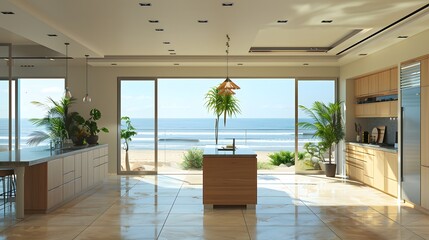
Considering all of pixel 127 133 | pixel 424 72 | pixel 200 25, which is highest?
pixel 200 25

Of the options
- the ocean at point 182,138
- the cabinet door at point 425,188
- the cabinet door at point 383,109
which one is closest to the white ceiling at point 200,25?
the cabinet door at point 383,109

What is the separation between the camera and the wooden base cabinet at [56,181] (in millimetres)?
6734

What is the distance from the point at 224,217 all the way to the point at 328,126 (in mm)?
5210

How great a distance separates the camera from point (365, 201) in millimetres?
7836

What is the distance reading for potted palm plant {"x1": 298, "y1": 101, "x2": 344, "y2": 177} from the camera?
35.3 ft

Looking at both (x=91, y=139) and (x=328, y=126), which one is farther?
(x=328, y=126)

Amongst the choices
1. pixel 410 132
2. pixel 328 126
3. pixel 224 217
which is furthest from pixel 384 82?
pixel 224 217

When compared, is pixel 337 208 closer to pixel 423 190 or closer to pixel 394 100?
pixel 423 190

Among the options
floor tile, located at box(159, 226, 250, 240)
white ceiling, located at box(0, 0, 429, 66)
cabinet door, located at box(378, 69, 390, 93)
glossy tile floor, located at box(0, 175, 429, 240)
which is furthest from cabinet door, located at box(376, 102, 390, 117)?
floor tile, located at box(159, 226, 250, 240)

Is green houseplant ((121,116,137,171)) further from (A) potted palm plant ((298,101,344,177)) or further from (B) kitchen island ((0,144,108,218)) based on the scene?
(A) potted palm plant ((298,101,344,177))

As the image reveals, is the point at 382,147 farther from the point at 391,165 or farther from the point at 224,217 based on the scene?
the point at 224,217

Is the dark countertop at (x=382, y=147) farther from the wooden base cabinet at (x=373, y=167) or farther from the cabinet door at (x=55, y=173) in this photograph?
the cabinet door at (x=55, y=173)

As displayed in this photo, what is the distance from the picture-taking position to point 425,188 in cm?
689

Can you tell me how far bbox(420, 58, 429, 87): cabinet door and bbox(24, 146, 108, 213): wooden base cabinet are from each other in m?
5.96
